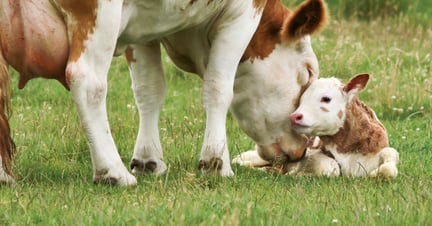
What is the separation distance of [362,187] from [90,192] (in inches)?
65.3

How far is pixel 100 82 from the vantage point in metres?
6.93

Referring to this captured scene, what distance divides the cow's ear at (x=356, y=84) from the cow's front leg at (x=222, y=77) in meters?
0.75

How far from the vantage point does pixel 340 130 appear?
→ 26.0 feet

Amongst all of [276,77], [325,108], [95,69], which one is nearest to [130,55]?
[276,77]

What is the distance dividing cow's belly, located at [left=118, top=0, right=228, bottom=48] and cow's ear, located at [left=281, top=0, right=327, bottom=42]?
2.35ft

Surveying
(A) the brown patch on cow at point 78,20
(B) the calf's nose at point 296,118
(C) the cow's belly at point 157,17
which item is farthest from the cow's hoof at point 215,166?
(A) the brown patch on cow at point 78,20

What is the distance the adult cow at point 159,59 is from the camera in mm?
6871

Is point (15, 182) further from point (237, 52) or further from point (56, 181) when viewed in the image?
point (237, 52)

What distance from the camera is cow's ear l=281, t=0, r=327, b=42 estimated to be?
8070mm

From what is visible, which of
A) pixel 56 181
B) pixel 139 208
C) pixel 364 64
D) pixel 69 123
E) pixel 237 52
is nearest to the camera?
pixel 139 208

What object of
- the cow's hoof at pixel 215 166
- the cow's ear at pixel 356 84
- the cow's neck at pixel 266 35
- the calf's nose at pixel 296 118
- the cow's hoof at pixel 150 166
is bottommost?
the cow's hoof at pixel 150 166

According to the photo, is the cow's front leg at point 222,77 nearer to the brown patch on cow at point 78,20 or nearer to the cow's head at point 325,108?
the cow's head at point 325,108

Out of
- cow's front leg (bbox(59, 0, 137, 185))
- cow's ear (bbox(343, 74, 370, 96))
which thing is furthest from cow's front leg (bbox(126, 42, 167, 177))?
cow's ear (bbox(343, 74, 370, 96))

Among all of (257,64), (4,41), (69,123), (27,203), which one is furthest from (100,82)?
(69,123)
